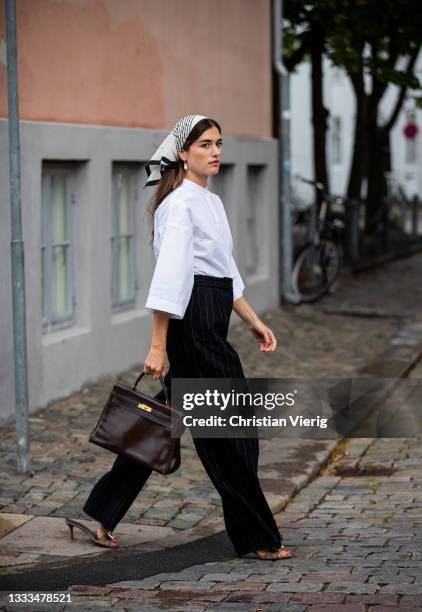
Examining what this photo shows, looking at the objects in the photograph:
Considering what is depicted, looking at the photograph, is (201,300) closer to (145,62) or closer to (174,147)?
(174,147)

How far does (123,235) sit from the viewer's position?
12.4 meters

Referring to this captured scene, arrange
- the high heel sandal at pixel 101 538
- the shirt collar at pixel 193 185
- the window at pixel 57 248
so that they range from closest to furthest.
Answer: the shirt collar at pixel 193 185 < the high heel sandal at pixel 101 538 < the window at pixel 57 248

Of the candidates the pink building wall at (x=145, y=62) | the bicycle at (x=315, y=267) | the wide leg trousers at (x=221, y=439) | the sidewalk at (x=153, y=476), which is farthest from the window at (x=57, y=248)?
the bicycle at (x=315, y=267)

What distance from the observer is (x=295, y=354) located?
13570 mm

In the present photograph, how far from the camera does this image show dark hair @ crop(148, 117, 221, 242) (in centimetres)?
591

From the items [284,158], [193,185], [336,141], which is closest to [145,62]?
[284,158]

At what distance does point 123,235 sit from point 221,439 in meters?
6.56

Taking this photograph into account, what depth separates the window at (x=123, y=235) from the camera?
12203 mm

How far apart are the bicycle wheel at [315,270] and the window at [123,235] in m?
5.22

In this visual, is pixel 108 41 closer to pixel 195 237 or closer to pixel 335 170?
pixel 195 237

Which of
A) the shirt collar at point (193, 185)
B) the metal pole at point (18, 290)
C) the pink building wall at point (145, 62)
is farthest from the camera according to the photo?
the pink building wall at point (145, 62)

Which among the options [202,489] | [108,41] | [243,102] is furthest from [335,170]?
[202,489]

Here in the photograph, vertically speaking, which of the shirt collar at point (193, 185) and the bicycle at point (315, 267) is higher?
the shirt collar at point (193, 185)

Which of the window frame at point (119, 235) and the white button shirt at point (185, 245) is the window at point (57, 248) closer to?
the window frame at point (119, 235)
